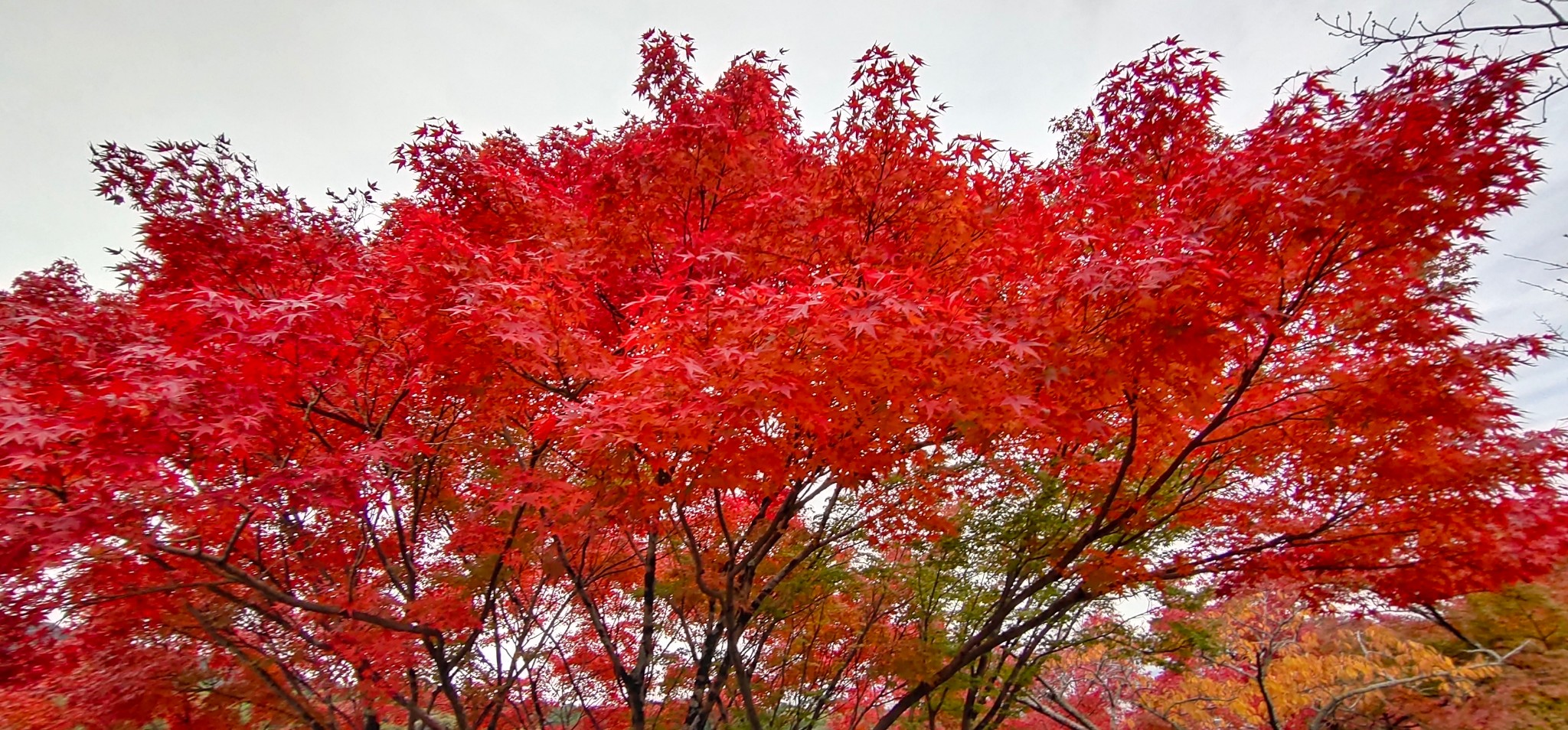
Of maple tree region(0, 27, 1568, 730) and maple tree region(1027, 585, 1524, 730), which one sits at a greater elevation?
maple tree region(0, 27, 1568, 730)

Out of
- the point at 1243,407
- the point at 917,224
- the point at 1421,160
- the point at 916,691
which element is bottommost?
the point at 916,691

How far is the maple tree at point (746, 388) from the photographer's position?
328 cm

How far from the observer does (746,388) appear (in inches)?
125

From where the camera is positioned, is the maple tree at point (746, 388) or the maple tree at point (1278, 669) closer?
the maple tree at point (746, 388)

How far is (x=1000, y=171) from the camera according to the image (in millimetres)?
5426

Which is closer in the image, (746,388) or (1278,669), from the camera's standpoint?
(746,388)

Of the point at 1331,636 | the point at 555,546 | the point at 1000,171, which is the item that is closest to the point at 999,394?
the point at 1000,171

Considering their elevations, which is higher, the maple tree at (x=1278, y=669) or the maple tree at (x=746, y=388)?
the maple tree at (x=746, y=388)

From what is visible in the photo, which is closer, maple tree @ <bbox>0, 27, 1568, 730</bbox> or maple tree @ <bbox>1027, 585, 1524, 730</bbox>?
maple tree @ <bbox>0, 27, 1568, 730</bbox>

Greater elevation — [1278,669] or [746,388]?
[746,388]

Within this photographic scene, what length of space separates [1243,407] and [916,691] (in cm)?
312

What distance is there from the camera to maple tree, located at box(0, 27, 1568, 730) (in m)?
3.28

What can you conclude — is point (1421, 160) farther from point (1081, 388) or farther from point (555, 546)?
point (555, 546)

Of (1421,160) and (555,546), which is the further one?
(555,546)
